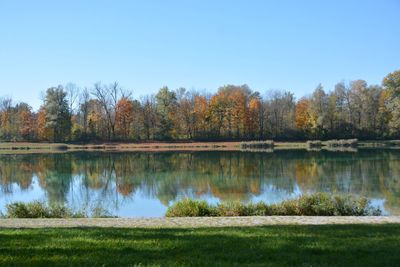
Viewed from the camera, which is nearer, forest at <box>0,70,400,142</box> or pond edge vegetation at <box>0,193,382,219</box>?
pond edge vegetation at <box>0,193,382,219</box>

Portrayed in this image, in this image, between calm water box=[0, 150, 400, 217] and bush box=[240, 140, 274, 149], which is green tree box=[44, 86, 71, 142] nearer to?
bush box=[240, 140, 274, 149]

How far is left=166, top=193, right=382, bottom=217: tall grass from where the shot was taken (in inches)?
571

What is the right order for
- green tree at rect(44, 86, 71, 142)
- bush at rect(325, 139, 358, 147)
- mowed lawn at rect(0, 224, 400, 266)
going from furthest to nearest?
1. green tree at rect(44, 86, 71, 142)
2. bush at rect(325, 139, 358, 147)
3. mowed lawn at rect(0, 224, 400, 266)

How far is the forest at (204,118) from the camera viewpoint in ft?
265

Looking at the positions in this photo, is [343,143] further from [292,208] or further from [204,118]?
[292,208]

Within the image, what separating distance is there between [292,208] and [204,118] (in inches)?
2747

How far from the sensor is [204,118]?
84.4 m

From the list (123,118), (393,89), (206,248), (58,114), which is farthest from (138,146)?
(206,248)

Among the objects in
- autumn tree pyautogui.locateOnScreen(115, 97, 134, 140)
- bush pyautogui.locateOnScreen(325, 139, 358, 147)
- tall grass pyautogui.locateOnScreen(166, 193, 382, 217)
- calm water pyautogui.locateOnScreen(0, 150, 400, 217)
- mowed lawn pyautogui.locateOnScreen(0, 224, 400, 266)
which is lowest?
calm water pyautogui.locateOnScreen(0, 150, 400, 217)

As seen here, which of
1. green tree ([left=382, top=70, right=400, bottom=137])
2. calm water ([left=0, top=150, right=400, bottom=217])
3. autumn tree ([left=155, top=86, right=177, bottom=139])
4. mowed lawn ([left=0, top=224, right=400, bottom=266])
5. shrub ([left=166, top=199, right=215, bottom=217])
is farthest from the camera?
autumn tree ([left=155, top=86, right=177, bottom=139])

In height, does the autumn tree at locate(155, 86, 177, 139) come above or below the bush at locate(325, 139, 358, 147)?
above

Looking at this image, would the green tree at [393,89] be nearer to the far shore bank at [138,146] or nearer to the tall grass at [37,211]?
the far shore bank at [138,146]

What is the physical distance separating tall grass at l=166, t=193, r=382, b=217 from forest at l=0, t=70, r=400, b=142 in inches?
2628

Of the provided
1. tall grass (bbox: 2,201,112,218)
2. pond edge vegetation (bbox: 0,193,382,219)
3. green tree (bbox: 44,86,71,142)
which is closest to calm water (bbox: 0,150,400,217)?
pond edge vegetation (bbox: 0,193,382,219)
